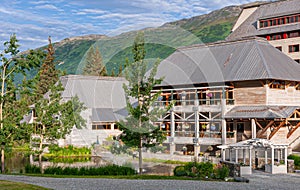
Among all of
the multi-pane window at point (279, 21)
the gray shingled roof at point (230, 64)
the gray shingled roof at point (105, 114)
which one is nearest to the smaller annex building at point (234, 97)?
the gray shingled roof at point (230, 64)

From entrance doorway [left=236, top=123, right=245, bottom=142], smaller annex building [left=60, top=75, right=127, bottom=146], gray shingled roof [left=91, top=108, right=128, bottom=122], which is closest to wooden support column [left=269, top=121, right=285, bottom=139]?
entrance doorway [left=236, top=123, right=245, bottom=142]

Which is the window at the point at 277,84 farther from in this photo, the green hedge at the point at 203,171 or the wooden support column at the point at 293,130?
the green hedge at the point at 203,171

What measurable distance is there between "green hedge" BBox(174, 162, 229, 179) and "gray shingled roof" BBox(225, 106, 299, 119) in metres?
10.7

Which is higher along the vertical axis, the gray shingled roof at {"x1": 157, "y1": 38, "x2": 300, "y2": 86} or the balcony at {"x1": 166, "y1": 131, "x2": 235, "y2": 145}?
the gray shingled roof at {"x1": 157, "y1": 38, "x2": 300, "y2": 86}

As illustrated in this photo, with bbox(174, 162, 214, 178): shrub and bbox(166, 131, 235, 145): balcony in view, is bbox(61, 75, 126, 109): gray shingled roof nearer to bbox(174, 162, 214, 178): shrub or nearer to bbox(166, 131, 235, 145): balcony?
bbox(166, 131, 235, 145): balcony

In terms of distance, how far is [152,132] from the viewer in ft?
92.8

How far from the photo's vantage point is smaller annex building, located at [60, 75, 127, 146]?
50.3 metres

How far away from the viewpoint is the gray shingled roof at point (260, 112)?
32562 millimetres

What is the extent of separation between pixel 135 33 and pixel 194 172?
1219 centimetres

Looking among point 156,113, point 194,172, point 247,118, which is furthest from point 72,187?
point 247,118

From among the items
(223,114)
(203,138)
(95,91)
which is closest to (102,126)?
(95,91)

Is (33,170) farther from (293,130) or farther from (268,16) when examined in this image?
(268,16)

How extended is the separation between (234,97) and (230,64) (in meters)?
3.27

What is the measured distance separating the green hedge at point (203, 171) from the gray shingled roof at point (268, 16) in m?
Answer: 29.0
